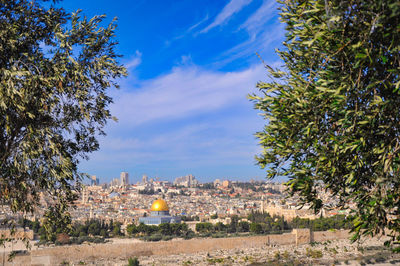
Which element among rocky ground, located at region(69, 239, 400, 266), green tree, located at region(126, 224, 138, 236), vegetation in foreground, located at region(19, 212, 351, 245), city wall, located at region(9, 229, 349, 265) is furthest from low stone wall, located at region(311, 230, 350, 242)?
green tree, located at region(126, 224, 138, 236)

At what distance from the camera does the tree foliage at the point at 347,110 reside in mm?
4289

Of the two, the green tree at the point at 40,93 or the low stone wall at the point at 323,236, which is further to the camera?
the low stone wall at the point at 323,236

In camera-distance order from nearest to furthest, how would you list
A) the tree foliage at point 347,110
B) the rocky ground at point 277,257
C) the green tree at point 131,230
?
1. the tree foliage at point 347,110
2. the rocky ground at point 277,257
3. the green tree at point 131,230

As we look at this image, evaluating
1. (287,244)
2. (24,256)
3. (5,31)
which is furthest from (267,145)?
(287,244)

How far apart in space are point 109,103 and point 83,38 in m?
1.37

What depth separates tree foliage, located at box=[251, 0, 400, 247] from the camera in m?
4.29

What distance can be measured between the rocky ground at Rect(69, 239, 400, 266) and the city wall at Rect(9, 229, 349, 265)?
18.8 inches

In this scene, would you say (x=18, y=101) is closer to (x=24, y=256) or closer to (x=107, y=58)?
(x=107, y=58)

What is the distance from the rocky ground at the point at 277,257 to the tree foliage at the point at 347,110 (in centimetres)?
2222

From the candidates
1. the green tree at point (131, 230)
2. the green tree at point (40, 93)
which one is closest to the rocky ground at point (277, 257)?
the green tree at point (131, 230)

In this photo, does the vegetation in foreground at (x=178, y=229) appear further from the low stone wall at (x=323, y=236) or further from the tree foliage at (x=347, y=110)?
the tree foliage at (x=347, y=110)

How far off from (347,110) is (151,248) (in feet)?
90.9

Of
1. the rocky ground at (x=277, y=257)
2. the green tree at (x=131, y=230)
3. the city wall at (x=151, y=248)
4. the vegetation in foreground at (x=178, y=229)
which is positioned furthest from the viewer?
the green tree at (x=131, y=230)

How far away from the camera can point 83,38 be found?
22.0ft
